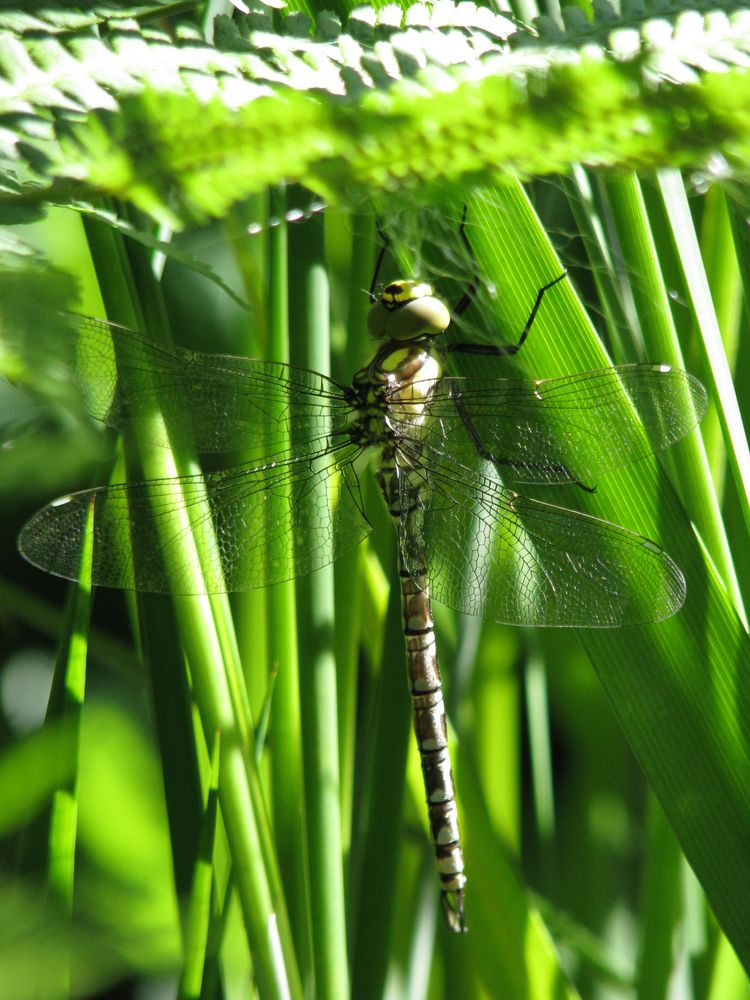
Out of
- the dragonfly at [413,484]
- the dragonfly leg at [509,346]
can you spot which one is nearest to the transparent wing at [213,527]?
the dragonfly at [413,484]

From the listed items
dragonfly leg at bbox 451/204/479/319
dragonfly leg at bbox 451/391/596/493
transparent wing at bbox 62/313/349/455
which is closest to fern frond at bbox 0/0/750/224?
dragonfly leg at bbox 451/204/479/319

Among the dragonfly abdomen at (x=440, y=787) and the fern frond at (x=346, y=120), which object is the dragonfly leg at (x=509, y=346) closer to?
the dragonfly abdomen at (x=440, y=787)

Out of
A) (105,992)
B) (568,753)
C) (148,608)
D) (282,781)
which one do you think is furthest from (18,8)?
(568,753)

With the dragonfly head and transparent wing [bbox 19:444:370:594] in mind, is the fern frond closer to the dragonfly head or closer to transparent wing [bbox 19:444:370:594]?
transparent wing [bbox 19:444:370:594]

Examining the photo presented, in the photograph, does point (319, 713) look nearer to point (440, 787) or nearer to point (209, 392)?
point (440, 787)

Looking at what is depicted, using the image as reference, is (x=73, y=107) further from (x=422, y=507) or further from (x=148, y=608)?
(x=422, y=507)

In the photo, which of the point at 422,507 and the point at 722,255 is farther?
the point at 422,507
